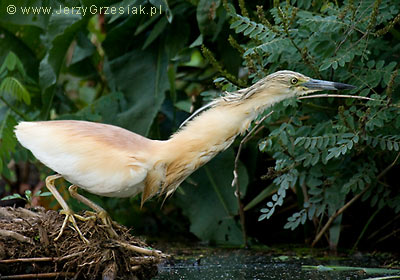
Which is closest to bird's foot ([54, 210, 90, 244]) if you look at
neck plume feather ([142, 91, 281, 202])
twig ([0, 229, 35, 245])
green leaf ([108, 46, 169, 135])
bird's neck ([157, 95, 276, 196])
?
twig ([0, 229, 35, 245])

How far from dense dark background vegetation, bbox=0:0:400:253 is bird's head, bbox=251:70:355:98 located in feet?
1.08

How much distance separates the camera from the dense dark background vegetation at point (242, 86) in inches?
146

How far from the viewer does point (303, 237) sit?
5.07m

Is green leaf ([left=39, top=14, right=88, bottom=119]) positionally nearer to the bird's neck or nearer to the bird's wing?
the bird's wing

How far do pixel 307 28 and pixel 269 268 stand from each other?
58.2 inches

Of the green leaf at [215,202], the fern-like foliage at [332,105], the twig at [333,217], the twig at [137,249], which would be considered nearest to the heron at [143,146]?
the twig at [137,249]

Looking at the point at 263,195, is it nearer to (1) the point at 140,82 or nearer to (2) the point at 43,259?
(1) the point at 140,82

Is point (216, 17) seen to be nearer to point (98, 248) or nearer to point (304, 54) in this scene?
point (304, 54)

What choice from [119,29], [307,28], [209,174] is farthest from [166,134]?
[307,28]

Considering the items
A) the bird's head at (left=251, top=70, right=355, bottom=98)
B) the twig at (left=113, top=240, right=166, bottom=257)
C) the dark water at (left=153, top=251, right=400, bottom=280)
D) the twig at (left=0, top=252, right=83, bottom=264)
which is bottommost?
the dark water at (left=153, top=251, right=400, bottom=280)

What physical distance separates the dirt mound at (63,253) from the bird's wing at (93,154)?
25 cm

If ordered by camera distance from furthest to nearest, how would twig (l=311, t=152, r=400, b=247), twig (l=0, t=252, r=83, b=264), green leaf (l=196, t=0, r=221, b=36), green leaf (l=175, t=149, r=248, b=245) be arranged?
green leaf (l=175, t=149, r=248, b=245) → green leaf (l=196, t=0, r=221, b=36) → twig (l=311, t=152, r=400, b=247) → twig (l=0, t=252, r=83, b=264)

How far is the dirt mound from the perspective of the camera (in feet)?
10.4

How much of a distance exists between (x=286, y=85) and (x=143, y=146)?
0.80 m
